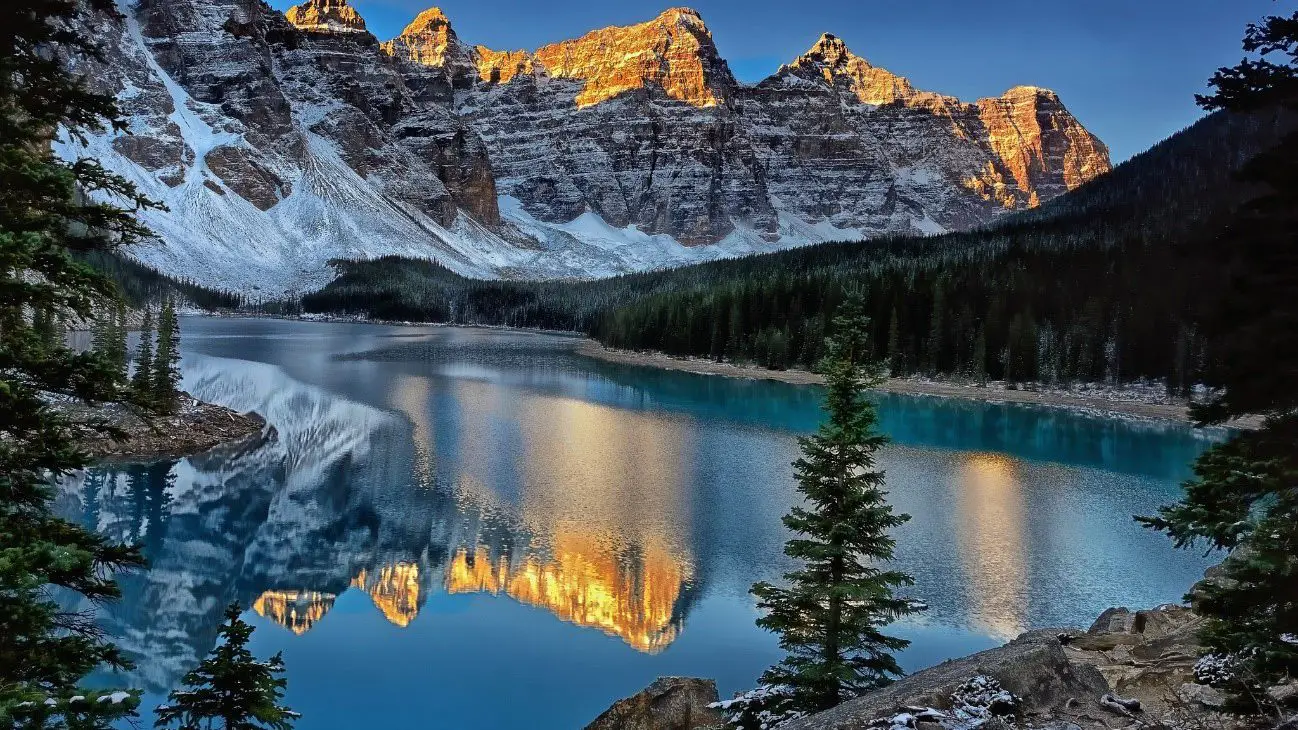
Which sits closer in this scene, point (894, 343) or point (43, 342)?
point (43, 342)

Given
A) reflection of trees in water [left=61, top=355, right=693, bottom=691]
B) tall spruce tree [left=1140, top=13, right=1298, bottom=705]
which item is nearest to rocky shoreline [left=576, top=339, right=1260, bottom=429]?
reflection of trees in water [left=61, top=355, right=693, bottom=691]

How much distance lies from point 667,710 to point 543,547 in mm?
14317

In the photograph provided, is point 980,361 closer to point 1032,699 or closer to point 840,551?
point 840,551

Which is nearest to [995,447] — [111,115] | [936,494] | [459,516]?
[936,494]

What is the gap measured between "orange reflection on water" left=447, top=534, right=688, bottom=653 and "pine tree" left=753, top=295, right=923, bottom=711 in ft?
27.0

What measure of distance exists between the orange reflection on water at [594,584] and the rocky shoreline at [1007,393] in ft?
121

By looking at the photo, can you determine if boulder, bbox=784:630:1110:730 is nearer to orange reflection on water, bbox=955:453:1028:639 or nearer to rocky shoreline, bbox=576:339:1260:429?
orange reflection on water, bbox=955:453:1028:639

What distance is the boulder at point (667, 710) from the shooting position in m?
11.9

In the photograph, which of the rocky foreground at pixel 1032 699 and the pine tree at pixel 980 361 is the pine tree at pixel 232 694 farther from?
the pine tree at pixel 980 361

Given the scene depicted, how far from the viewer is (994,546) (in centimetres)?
2767

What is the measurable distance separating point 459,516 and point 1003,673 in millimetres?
23737

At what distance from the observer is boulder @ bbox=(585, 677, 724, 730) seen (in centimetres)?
1188

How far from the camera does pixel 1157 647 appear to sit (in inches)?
489

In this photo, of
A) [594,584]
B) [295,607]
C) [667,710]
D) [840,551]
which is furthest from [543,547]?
[840,551]
